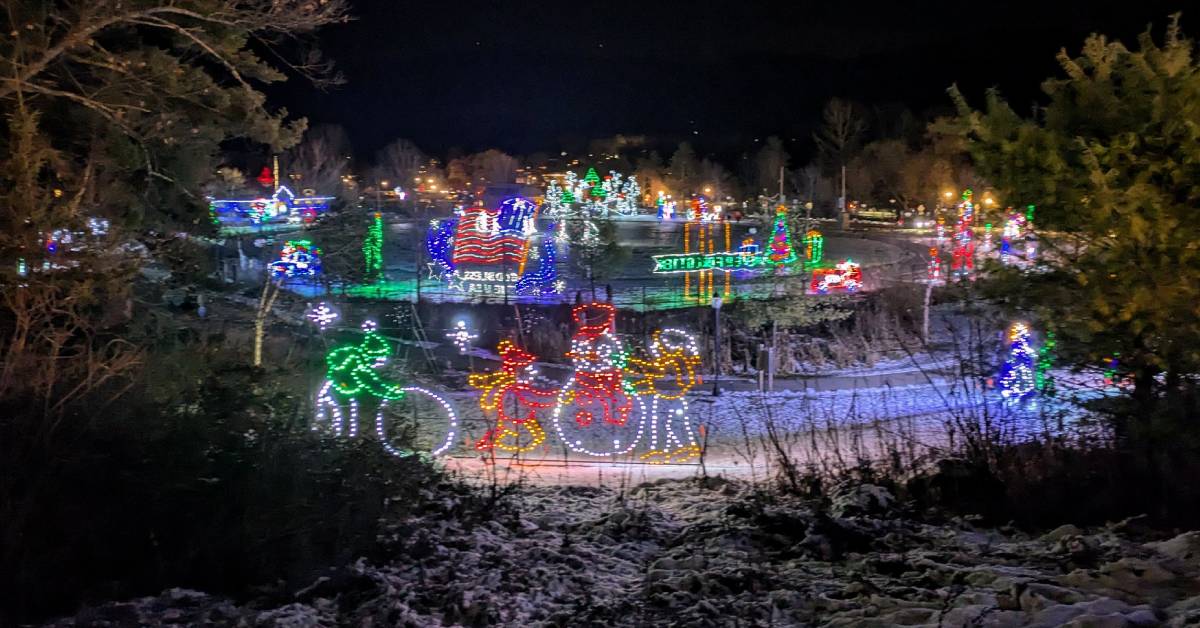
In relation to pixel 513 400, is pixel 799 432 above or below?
below

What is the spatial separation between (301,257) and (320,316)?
7.20 meters

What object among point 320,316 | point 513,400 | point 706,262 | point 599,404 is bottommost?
point 599,404

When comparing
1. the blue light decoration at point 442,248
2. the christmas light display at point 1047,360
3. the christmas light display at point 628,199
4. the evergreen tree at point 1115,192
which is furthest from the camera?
the christmas light display at point 628,199

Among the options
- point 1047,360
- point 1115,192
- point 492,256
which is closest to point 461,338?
point 492,256

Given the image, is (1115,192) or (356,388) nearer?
(1115,192)

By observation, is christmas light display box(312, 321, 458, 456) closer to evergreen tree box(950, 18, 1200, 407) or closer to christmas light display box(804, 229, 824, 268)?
evergreen tree box(950, 18, 1200, 407)

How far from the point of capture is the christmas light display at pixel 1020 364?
9797mm

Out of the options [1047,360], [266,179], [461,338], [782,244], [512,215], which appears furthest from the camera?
[266,179]

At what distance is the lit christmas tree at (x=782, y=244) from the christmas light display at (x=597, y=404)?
10.4 metres

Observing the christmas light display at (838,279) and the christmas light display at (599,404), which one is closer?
the christmas light display at (599,404)

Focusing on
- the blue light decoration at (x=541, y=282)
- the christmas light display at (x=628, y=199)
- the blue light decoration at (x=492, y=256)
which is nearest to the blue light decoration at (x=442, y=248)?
the blue light decoration at (x=492, y=256)

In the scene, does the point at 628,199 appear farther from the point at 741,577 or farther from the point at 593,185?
the point at 741,577

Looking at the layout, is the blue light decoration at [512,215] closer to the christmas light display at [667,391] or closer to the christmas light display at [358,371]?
the christmas light display at [667,391]

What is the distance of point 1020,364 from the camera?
33.9 ft
